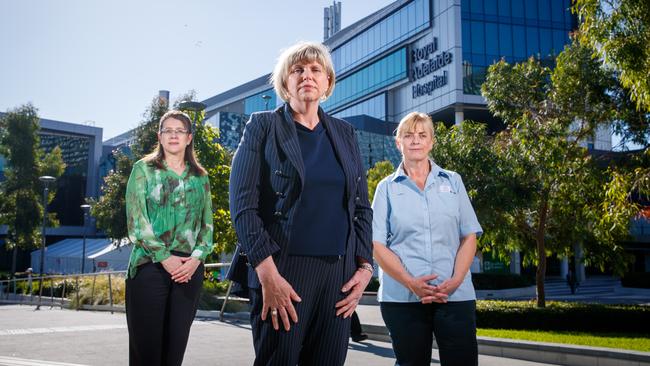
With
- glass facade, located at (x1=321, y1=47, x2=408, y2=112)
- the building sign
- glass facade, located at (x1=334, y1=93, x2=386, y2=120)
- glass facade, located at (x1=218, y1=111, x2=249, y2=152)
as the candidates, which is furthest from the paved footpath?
glass facade, located at (x1=334, y1=93, x2=386, y2=120)

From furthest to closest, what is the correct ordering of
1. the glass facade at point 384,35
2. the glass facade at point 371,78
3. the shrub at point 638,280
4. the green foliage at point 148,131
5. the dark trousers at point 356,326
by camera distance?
the glass facade at point 371,78
the glass facade at point 384,35
the shrub at point 638,280
the green foliage at point 148,131
the dark trousers at point 356,326

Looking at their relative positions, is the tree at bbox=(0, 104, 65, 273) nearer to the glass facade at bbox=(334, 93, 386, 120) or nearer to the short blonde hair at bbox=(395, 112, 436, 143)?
the glass facade at bbox=(334, 93, 386, 120)

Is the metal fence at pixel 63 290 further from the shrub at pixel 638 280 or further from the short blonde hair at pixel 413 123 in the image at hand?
the shrub at pixel 638 280

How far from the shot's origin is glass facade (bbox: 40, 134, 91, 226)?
5553 cm

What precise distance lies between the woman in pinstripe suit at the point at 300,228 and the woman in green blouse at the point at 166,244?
1.27 metres

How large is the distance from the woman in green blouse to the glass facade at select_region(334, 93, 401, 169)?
116 ft

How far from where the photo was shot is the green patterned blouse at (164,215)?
3395mm

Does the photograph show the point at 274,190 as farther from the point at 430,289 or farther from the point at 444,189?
the point at 444,189

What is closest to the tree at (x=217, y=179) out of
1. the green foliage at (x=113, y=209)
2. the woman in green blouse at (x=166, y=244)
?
the green foliage at (x=113, y=209)

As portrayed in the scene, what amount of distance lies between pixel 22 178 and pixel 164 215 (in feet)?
124

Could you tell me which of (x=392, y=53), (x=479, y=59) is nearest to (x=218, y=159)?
(x=479, y=59)

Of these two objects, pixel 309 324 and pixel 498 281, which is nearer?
pixel 309 324

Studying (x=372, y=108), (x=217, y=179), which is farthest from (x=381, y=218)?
(x=372, y=108)

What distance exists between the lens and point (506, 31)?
4244 centimetres
